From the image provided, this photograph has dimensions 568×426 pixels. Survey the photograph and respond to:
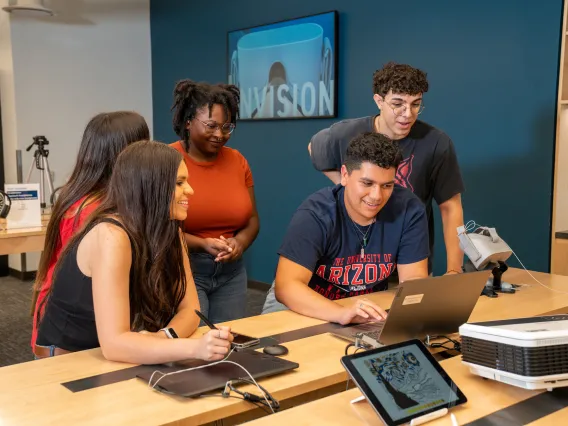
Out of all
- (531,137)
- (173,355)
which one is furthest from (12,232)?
(531,137)

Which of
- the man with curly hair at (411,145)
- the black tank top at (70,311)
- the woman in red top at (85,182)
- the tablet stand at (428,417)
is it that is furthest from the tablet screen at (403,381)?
the man with curly hair at (411,145)

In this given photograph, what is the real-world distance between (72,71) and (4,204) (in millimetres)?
2722

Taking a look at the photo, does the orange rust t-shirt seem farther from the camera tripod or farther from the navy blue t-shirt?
the camera tripod

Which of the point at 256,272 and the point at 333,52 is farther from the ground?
the point at 333,52

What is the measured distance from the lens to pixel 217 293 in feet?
8.36

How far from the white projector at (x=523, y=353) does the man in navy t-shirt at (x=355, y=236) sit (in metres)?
0.69

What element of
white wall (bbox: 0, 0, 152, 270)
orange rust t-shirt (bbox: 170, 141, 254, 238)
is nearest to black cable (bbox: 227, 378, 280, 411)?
orange rust t-shirt (bbox: 170, 141, 254, 238)

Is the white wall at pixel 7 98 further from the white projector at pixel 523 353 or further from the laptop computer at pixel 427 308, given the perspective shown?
the white projector at pixel 523 353

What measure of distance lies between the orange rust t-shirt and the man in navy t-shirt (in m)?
0.39

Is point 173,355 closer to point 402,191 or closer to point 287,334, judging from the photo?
point 287,334

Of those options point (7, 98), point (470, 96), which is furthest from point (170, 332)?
point (7, 98)

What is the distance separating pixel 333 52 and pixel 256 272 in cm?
197

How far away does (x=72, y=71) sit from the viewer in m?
5.94

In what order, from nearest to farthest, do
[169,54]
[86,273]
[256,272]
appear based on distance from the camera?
[86,273], [256,272], [169,54]
